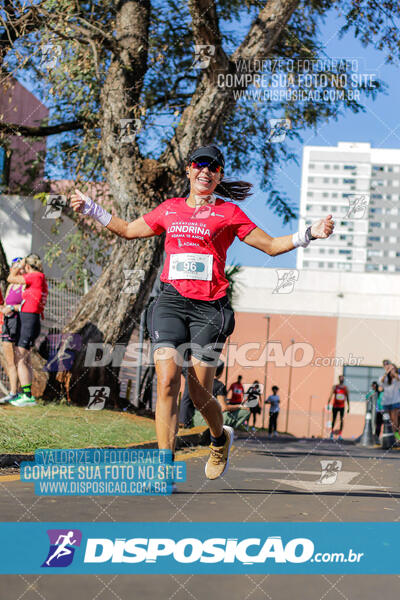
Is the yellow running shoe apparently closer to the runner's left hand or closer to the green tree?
the runner's left hand

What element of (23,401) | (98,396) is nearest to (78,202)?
(23,401)

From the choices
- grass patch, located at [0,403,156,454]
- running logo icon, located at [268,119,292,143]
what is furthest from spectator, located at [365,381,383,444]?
grass patch, located at [0,403,156,454]

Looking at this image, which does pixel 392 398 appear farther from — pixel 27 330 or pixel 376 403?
pixel 27 330

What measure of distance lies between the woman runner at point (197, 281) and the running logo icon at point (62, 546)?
4.11ft

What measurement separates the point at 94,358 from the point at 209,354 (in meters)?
7.83

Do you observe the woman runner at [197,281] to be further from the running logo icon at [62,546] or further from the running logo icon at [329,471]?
the running logo icon at [329,471]

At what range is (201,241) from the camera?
508 cm

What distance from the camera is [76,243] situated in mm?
16047

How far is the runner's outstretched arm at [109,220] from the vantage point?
207 inches

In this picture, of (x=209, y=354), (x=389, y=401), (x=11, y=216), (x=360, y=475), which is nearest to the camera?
(x=209, y=354)

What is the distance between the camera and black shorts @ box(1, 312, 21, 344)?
10280mm

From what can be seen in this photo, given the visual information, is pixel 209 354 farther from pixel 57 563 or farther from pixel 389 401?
pixel 389 401

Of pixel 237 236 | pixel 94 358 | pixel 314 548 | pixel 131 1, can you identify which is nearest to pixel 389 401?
pixel 94 358

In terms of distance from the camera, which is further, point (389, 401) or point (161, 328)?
point (389, 401)
